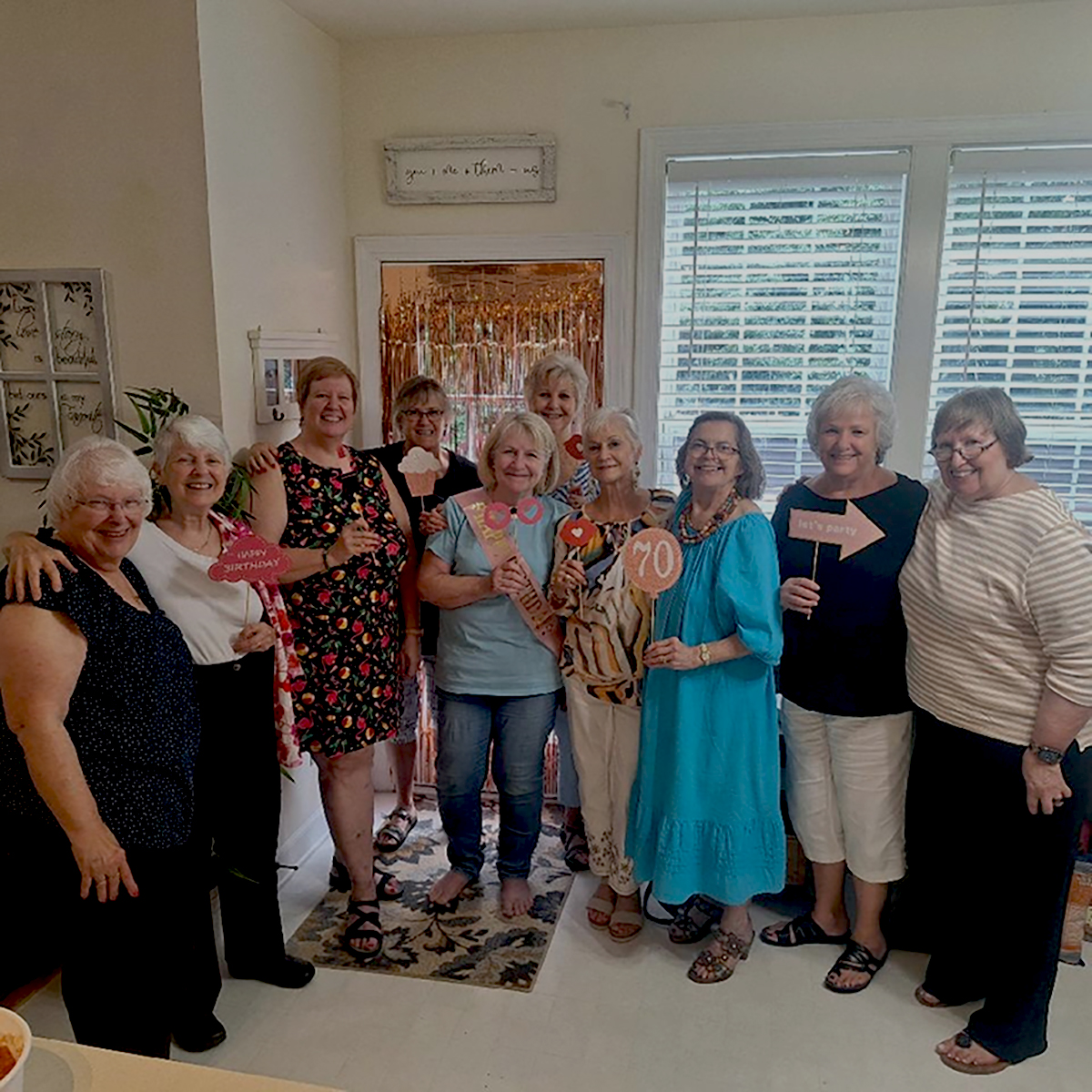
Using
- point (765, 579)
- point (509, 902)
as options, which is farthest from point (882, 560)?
point (509, 902)

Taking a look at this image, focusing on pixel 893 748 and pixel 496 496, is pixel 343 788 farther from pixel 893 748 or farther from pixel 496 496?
pixel 893 748

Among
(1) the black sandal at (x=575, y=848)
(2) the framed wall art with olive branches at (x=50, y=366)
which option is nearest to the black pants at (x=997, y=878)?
(1) the black sandal at (x=575, y=848)

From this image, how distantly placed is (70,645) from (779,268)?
231cm

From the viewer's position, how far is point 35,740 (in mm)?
1537

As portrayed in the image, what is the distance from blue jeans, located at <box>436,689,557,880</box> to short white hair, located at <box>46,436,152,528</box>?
1.11m

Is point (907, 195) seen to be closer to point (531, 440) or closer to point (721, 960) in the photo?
point (531, 440)

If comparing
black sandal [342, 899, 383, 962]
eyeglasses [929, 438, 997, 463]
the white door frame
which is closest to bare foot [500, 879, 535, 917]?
black sandal [342, 899, 383, 962]

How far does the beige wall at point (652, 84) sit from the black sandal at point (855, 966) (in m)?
2.19

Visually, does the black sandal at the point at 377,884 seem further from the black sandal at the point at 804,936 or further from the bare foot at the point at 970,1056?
the bare foot at the point at 970,1056

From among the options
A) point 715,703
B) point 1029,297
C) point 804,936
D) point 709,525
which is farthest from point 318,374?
point 1029,297

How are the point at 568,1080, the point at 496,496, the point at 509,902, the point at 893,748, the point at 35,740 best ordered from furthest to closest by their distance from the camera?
the point at 509,902, the point at 496,496, the point at 893,748, the point at 568,1080, the point at 35,740

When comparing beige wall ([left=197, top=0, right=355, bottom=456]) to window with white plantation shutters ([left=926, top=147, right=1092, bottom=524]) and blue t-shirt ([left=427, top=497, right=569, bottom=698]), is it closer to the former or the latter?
blue t-shirt ([left=427, top=497, right=569, bottom=698])

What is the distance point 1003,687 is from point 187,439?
180 centimetres

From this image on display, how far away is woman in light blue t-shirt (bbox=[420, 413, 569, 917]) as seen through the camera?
239cm
